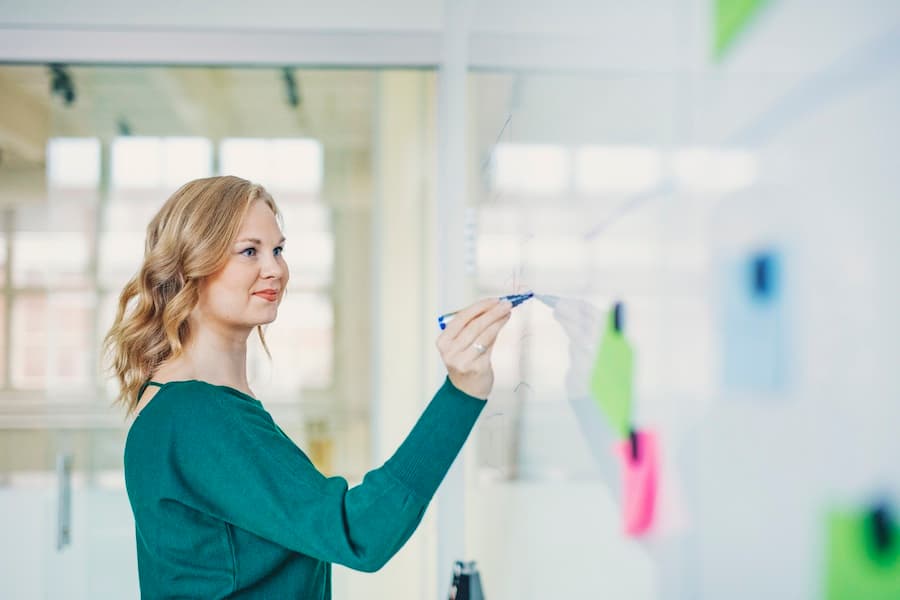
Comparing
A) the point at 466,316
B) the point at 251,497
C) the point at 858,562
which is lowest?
the point at 251,497

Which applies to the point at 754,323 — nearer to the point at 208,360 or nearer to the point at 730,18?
the point at 730,18

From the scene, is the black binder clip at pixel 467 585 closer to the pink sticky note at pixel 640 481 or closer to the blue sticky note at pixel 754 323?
the pink sticky note at pixel 640 481

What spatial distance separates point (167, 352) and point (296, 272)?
1.58m

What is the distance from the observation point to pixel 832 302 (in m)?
0.31

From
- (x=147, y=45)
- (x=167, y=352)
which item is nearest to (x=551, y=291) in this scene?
(x=167, y=352)

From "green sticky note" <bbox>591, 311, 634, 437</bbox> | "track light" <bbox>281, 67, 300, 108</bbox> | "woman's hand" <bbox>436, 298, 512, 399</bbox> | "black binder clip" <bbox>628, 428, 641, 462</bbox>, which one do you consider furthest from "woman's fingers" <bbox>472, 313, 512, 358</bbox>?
"track light" <bbox>281, 67, 300, 108</bbox>

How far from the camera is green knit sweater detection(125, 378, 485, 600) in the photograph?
40.2 inches

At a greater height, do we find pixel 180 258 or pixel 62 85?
pixel 62 85

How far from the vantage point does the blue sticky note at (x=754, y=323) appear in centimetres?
36

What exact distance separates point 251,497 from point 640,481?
60cm

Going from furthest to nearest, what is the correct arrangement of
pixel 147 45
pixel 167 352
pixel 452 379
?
pixel 147 45 → pixel 167 352 → pixel 452 379

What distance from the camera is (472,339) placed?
1.02m

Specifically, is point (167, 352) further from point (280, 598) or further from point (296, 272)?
point (296, 272)

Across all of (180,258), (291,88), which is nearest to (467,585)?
(180,258)
